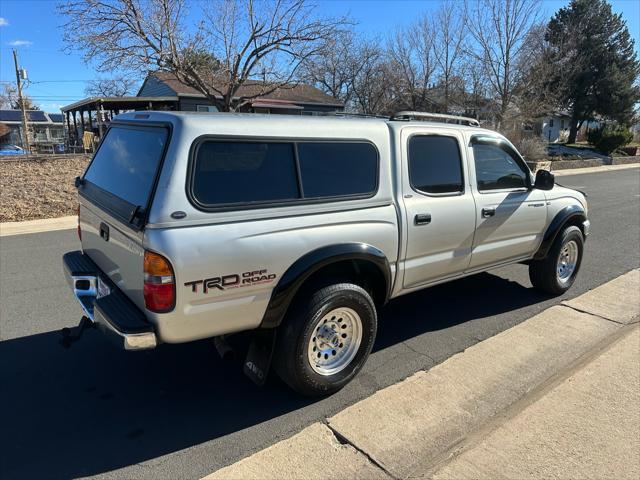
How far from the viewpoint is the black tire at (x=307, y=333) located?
302 cm

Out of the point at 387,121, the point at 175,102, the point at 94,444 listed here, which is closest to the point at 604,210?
the point at 387,121

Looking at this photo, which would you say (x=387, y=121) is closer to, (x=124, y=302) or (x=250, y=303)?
(x=250, y=303)

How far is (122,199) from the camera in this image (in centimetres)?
308

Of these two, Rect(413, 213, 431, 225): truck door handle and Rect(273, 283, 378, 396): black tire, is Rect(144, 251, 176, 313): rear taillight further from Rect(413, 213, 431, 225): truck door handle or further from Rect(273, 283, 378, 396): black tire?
Rect(413, 213, 431, 225): truck door handle

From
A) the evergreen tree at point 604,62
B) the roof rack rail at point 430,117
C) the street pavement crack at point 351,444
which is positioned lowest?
the street pavement crack at point 351,444

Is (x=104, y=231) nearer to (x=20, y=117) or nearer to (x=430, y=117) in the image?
(x=430, y=117)

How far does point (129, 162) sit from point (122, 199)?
297 mm

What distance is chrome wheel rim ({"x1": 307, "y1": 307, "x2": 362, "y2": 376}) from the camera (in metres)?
3.22

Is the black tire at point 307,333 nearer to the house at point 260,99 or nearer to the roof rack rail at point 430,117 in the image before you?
the roof rack rail at point 430,117

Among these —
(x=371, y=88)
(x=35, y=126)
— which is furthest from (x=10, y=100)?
(x=371, y=88)

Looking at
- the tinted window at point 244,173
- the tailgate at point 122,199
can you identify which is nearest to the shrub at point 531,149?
the tinted window at point 244,173

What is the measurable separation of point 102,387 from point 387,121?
288cm

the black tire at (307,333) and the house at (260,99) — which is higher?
the house at (260,99)

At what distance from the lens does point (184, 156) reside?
267 centimetres
